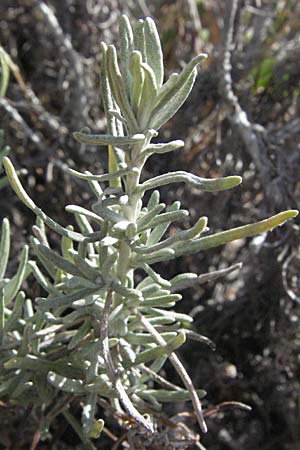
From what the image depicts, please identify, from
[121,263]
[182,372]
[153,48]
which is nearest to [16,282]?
[121,263]

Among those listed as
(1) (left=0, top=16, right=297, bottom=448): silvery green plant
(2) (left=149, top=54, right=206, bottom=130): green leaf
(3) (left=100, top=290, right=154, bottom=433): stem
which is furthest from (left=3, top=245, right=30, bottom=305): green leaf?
(2) (left=149, top=54, right=206, bottom=130): green leaf

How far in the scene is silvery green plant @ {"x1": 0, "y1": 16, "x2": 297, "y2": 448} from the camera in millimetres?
737

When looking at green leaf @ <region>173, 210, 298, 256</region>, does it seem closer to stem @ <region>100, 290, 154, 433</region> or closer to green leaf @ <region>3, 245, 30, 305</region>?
stem @ <region>100, 290, 154, 433</region>

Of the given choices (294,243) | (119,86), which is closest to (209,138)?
(294,243)

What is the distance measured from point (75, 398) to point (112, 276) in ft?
0.92

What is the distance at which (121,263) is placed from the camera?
0.84 metres

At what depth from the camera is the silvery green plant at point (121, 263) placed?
0.74 metres

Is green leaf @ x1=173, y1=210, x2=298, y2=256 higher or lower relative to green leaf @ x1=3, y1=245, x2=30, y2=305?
higher

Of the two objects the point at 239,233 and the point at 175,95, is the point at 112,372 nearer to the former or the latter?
the point at 239,233

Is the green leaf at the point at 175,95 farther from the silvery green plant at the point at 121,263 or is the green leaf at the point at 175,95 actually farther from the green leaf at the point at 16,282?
the green leaf at the point at 16,282

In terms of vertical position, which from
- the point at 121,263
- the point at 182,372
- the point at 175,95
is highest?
the point at 175,95

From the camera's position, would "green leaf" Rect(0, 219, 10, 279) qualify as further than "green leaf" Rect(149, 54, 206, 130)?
Yes

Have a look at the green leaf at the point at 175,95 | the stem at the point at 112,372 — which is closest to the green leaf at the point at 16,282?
the stem at the point at 112,372

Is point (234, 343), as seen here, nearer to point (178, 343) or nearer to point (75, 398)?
point (75, 398)
